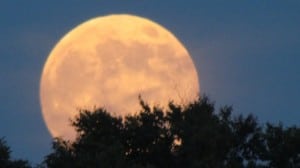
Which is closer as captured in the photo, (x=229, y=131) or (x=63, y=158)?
(x=63, y=158)

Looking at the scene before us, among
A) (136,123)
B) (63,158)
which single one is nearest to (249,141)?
(136,123)

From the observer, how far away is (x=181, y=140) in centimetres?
6819

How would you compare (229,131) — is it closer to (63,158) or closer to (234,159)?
(234,159)

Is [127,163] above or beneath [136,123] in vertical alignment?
beneath

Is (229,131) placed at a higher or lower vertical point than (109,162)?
higher

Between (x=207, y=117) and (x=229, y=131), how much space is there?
147cm

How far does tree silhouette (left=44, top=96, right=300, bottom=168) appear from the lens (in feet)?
217

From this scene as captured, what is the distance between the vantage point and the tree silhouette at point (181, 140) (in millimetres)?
66188

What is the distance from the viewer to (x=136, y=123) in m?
68.8

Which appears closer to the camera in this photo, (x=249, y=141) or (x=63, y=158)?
(x=63, y=158)

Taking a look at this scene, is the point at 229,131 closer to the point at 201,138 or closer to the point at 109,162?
the point at 201,138

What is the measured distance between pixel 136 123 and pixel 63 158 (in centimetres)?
567

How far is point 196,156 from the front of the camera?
66.8 metres

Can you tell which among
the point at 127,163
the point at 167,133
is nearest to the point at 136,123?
the point at 167,133
